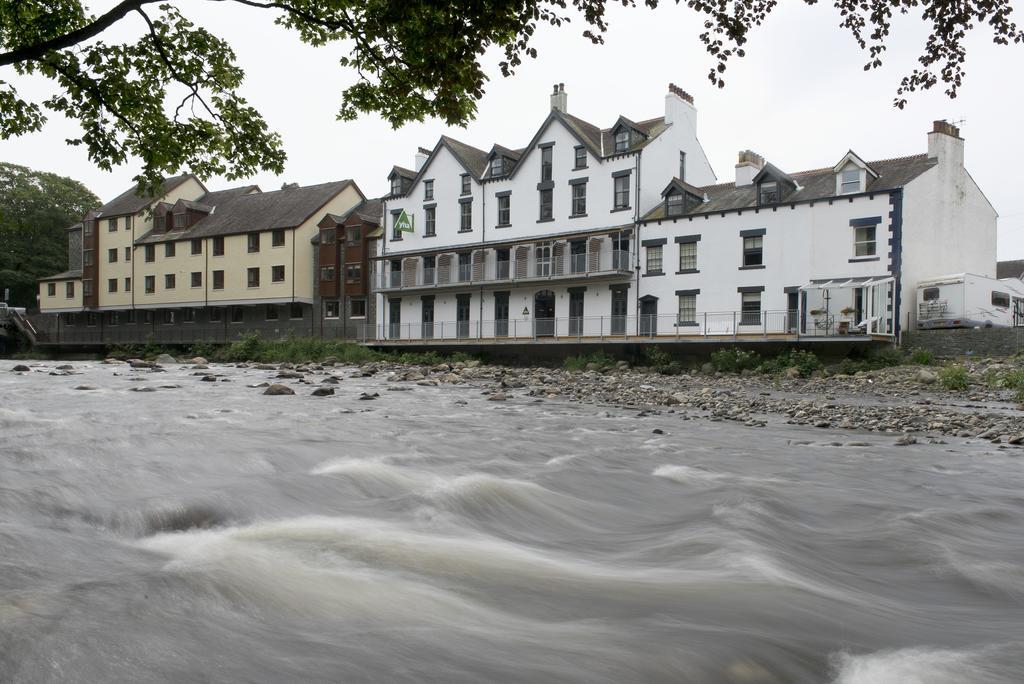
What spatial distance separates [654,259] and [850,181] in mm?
8918

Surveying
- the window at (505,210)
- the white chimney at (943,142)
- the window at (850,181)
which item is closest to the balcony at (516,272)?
the window at (505,210)

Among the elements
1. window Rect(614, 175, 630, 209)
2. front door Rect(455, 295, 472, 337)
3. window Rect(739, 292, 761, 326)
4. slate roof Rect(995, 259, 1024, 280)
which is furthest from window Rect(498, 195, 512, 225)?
slate roof Rect(995, 259, 1024, 280)

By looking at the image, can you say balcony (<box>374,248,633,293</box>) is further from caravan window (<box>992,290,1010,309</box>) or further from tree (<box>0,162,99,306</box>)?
tree (<box>0,162,99,306</box>)

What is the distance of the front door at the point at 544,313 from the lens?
3784 centimetres

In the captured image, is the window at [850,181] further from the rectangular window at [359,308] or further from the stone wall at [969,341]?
the rectangular window at [359,308]

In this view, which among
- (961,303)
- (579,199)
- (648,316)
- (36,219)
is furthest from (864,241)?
(36,219)

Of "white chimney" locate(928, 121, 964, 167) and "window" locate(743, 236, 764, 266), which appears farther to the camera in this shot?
"window" locate(743, 236, 764, 266)

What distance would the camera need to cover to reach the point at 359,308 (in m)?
47.8

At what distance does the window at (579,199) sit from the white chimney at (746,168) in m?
7.46

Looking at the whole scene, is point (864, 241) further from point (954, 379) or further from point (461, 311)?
point (461, 311)

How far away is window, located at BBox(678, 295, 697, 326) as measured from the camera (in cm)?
3412

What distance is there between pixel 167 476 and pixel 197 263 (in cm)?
5107

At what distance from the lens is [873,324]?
2816cm

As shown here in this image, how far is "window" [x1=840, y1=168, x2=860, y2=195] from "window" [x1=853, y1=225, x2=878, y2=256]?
165 cm
